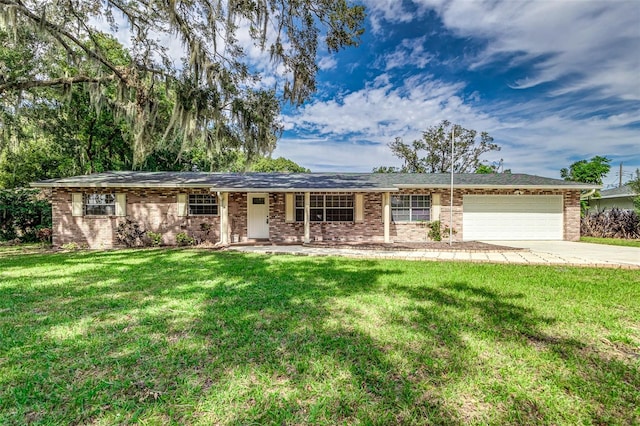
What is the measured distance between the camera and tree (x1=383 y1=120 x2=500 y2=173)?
25578 millimetres

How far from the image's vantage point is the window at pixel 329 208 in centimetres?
1139

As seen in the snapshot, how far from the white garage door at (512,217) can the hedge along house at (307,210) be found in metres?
0.04

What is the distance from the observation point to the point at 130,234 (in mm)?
10766

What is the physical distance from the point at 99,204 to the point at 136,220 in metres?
1.55

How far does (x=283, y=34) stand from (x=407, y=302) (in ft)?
22.3

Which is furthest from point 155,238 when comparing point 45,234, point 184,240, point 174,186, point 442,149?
point 442,149

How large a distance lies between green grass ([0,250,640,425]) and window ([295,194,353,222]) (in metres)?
6.21

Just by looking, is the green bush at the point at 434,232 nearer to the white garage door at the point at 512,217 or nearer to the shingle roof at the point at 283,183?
the white garage door at the point at 512,217

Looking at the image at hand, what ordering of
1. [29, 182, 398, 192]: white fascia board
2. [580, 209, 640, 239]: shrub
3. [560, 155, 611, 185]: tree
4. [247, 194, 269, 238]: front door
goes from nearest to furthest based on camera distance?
[29, 182, 398, 192]: white fascia board
[247, 194, 269, 238]: front door
[580, 209, 640, 239]: shrub
[560, 155, 611, 185]: tree

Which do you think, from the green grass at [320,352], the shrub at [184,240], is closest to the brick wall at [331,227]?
the shrub at [184,240]

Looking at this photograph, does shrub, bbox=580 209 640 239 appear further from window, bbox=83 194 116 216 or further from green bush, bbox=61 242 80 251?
green bush, bbox=61 242 80 251

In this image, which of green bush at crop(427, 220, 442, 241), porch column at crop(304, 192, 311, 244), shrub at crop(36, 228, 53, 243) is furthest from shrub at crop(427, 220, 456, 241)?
shrub at crop(36, 228, 53, 243)

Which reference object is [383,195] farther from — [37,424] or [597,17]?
[37,424]

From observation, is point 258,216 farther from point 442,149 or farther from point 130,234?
point 442,149
